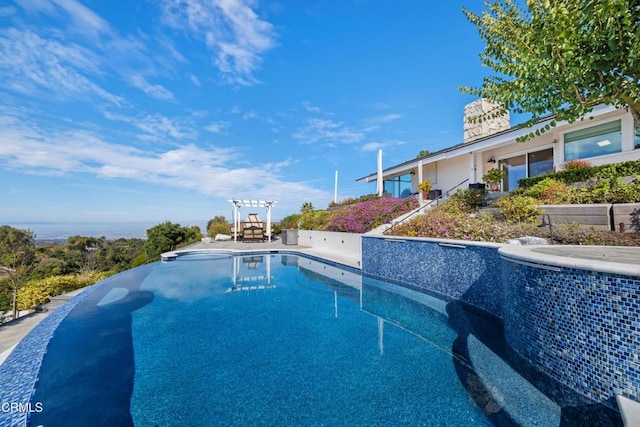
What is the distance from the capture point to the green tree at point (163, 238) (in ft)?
74.3

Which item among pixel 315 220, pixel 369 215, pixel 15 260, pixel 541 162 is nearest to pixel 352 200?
pixel 315 220

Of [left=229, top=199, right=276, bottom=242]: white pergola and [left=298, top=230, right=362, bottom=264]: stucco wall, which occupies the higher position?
[left=229, top=199, right=276, bottom=242]: white pergola

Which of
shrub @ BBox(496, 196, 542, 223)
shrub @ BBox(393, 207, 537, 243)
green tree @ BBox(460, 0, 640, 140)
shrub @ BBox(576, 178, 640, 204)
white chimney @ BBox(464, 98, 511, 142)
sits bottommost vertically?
shrub @ BBox(393, 207, 537, 243)

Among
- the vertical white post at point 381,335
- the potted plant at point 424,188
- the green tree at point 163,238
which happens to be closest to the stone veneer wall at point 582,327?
the vertical white post at point 381,335

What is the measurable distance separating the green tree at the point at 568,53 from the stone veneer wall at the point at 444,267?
2.76 metres

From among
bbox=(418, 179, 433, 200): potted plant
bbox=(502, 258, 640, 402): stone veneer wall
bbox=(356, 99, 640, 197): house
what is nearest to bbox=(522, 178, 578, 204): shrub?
bbox=(356, 99, 640, 197): house

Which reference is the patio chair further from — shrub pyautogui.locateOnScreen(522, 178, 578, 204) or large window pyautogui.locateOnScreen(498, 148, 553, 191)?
shrub pyautogui.locateOnScreen(522, 178, 578, 204)

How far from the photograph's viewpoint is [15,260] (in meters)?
16.0

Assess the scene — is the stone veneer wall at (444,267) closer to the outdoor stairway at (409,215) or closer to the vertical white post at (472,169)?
the outdoor stairway at (409,215)

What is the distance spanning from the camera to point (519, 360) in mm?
3615

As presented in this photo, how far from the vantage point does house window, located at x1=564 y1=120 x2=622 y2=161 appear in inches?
373

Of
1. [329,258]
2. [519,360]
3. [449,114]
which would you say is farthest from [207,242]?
[449,114]

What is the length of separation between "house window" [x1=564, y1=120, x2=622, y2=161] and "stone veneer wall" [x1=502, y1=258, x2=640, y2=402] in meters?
10.1

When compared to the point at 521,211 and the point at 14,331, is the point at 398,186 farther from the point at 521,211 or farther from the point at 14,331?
the point at 14,331
